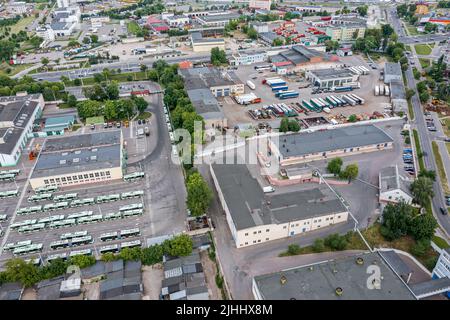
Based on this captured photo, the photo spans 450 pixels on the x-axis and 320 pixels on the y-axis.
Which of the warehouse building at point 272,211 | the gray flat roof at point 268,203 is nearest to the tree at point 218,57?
the gray flat roof at point 268,203

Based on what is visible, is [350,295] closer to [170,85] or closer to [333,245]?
[333,245]

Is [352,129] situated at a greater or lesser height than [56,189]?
greater

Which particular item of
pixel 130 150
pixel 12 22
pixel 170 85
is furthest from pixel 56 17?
pixel 130 150

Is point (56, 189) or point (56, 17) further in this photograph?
point (56, 17)

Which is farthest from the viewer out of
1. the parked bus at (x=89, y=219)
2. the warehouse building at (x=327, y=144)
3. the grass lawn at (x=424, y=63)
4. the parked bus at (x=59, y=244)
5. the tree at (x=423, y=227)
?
the grass lawn at (x=424, y=63)

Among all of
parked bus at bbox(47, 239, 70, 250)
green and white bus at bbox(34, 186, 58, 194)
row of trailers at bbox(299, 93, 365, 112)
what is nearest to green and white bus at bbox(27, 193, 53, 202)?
green and white bus at bbox(34, 186, 58, 194)

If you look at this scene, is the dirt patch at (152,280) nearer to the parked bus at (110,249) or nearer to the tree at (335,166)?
the parked bus at (110,249)

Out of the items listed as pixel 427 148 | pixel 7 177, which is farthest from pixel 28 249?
pixel 427 148
